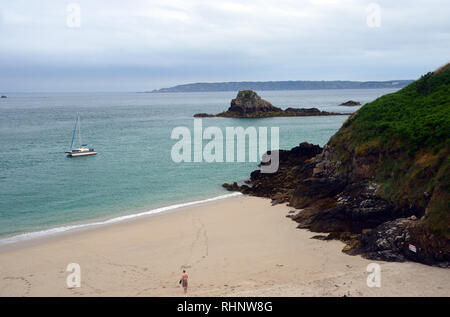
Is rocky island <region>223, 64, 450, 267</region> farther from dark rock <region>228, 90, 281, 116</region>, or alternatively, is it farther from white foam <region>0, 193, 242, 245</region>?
dark rock <region>228, 90, 281, 116</region>

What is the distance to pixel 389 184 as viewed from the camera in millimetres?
20859

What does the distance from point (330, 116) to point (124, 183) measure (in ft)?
244

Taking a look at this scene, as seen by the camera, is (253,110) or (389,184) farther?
(253,110)

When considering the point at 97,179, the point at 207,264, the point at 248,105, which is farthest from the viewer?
the point at 248,105

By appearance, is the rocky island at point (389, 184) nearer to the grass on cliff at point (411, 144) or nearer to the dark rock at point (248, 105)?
the grass on cliff at point (411, 144)

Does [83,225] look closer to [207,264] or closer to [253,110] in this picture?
[207,264]

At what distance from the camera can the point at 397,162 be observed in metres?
21.5

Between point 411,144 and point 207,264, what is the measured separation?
12257 millimetres

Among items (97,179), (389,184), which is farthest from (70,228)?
(389,184)

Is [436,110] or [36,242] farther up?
[436,110]

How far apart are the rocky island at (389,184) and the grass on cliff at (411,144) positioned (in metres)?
0.04

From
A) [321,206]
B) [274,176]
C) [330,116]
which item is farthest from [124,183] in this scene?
[330,116]
